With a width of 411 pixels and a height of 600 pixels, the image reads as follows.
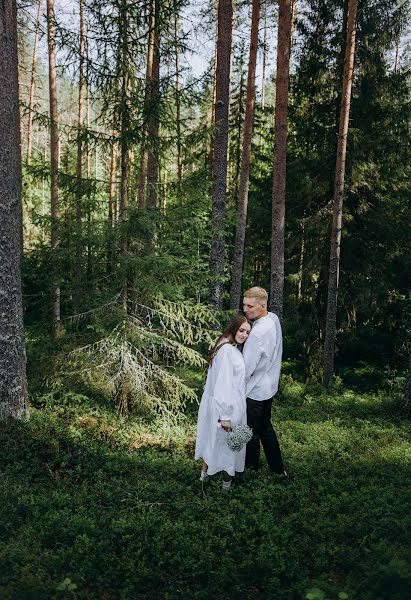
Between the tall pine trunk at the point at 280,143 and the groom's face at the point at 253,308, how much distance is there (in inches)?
278

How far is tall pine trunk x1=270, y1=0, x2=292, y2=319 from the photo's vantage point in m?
12.2

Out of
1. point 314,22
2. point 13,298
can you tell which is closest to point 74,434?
point 13,298

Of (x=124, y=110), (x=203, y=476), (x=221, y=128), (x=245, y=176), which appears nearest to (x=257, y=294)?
(x=203, y=476)

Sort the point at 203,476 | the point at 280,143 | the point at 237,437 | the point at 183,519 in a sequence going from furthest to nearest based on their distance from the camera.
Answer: the point at 280,143, the point at 203,476, the point at 237,437, the point at 183,519

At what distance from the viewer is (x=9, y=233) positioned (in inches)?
310

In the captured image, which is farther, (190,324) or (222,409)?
(190,324)

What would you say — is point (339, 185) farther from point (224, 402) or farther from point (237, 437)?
point (237, 437)

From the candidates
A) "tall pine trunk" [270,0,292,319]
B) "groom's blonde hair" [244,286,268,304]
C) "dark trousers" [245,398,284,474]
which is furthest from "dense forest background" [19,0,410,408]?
"dark trousers" [245,398,284,474]

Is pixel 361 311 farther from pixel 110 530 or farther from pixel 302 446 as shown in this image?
pixel 110 530

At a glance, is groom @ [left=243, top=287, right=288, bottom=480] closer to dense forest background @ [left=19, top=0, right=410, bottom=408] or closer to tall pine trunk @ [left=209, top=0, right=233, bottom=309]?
dense forest background @ [left=19, top=0, right=410, bottom=408]

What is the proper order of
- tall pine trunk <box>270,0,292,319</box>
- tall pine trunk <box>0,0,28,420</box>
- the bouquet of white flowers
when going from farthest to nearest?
tall pine trunk <box>270,0,292,319</box> → tall pine trunk <box>0,0,28,420</box> → the bouquet of white flowers

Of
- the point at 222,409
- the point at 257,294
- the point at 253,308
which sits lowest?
the point at 222,409

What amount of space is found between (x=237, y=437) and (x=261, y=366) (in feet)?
3.46

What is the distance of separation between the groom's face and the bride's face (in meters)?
0.41
